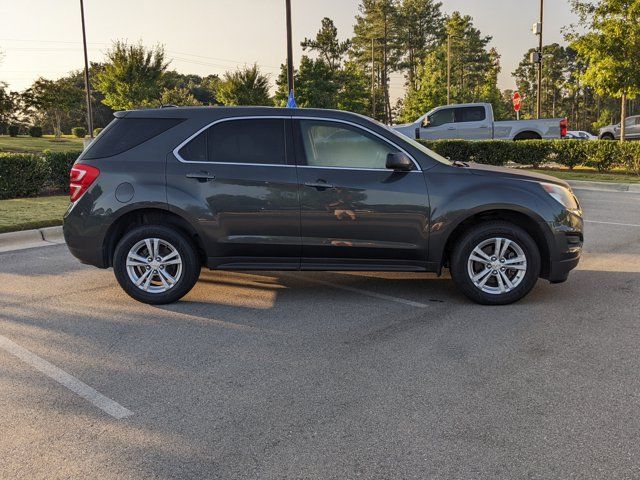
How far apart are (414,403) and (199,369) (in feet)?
5.05

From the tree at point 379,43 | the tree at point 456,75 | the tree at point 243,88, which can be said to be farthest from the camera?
the tree at point 379,43

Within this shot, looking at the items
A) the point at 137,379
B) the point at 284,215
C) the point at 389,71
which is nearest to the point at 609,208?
the point at 284,215

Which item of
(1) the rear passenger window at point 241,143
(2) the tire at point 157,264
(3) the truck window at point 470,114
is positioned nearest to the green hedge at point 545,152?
(3) the truck window at point 470,114

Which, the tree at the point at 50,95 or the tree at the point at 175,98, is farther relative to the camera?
the tree at the point at 175,98

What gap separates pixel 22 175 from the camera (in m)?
12.5

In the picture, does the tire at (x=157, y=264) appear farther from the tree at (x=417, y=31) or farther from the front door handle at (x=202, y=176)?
the tree at (x=417, y=31)

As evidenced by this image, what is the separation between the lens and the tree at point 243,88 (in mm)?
43688

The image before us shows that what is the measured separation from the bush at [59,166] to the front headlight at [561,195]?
34.9ft

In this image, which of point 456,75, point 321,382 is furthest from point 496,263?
point 456,75

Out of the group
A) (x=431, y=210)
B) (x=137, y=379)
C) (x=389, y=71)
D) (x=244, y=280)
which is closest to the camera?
(x=137, y=379)

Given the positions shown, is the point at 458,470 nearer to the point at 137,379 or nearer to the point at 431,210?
the point at 137,379

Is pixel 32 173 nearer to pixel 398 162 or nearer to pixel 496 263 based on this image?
pixel 398 162

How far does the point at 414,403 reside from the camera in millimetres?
3643

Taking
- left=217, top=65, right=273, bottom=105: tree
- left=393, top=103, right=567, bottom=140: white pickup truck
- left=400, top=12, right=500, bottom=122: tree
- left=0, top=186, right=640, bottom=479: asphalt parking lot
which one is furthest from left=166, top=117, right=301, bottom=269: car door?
left=400, top=12, right=500, bottom=122: tree
